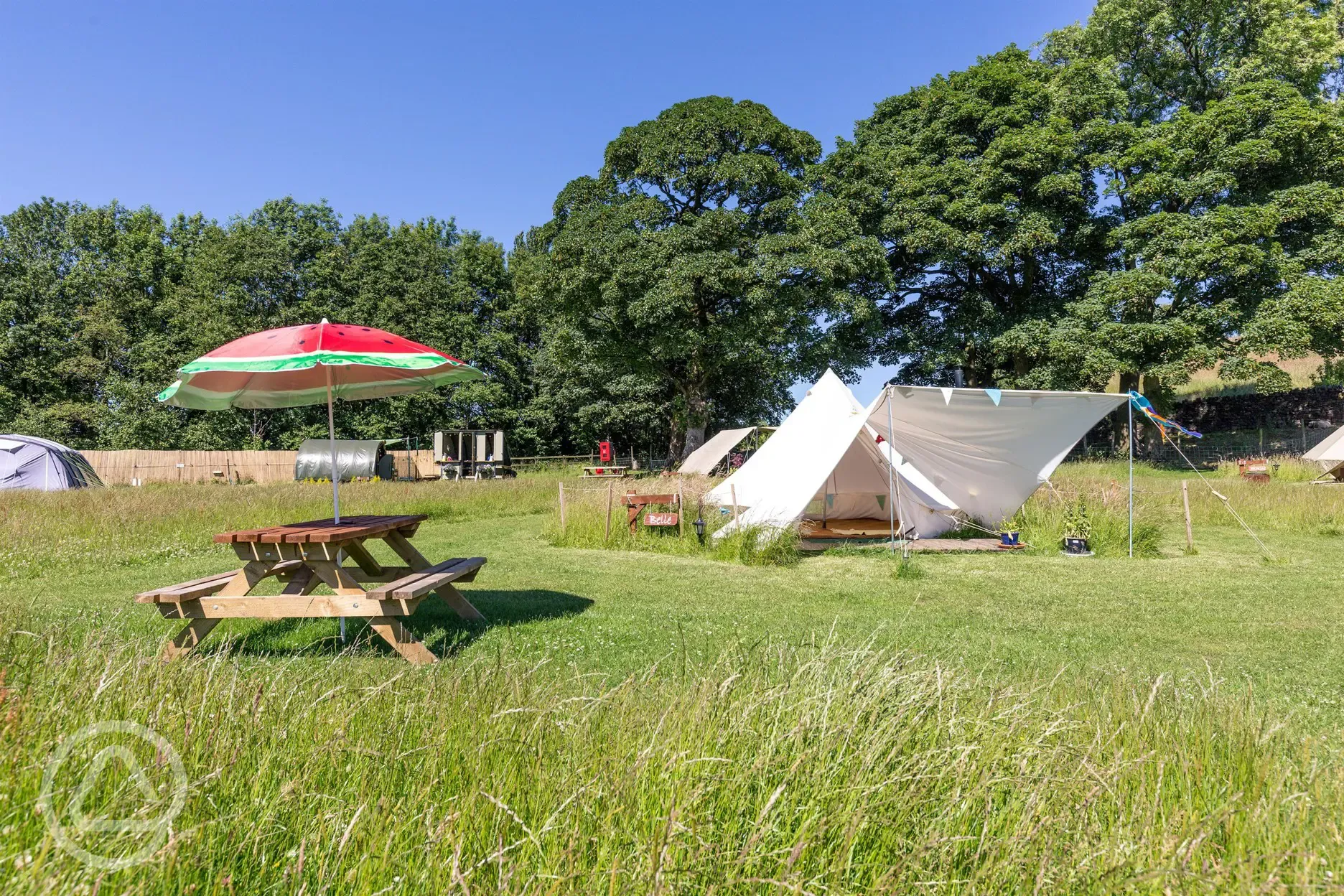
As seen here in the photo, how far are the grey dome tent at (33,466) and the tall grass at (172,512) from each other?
18.2 feet

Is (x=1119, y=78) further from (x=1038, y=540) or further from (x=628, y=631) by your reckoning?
(x=628, y=631)

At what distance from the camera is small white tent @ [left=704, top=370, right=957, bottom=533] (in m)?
8.73

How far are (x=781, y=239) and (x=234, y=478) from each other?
20.2m

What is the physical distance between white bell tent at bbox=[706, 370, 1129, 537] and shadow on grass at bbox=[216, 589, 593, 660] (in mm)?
3347

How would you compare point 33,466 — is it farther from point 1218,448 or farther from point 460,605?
point 1218,448

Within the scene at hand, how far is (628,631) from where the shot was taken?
16.1 feet

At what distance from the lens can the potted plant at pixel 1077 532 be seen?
879 cm

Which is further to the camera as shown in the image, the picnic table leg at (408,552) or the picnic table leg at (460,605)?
the picnic table leg at (408,552)

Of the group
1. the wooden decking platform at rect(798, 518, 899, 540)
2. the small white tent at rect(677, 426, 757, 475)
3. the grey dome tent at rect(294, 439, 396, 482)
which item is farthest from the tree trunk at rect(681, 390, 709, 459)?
the wooden decking platform at rect(798, 518, 899, 540)

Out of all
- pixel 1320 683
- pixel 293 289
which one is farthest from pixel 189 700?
pixel 293 289

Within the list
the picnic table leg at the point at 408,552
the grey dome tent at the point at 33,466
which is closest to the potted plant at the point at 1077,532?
the picnic table leg at the point at 408,552

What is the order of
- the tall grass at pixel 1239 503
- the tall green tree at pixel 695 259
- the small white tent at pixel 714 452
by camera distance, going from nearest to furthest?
the tall grass at pixel 1239 503 < the small white tent at pixel 714 452 < the tall green tree at pixel 695 259

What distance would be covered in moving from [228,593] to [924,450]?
845cm

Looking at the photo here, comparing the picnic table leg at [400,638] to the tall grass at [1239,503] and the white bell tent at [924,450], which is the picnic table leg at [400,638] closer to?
the white bell tent at [924,450]
